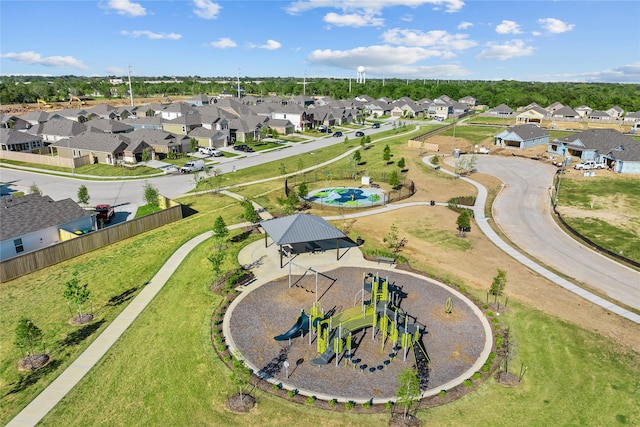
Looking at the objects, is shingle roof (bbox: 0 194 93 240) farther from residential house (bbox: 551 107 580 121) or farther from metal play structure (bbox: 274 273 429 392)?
residential house (bbox: 551 107 580 121)

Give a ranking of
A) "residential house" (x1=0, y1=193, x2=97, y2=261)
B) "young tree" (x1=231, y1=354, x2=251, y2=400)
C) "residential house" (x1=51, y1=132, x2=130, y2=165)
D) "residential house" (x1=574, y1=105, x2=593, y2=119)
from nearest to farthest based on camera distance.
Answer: "young tree" (x1=231, y1=354, x2=251, y2=400) < "residential house" (x1=0, y1=193, x2=97, y2=261) < "residential house" (x1=51, y1=132, x2=130, y2=165) < "residential house" (x1=574, y1=105, x2=593, y2=119)

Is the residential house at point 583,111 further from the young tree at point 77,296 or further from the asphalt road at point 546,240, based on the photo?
the young tree at point 77,296

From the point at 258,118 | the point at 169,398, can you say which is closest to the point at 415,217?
the point at 169,398

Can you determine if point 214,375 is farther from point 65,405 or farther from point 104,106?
point 104,106

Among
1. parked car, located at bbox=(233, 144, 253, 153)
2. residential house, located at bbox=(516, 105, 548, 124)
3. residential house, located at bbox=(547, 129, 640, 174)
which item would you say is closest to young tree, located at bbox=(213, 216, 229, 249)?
parked car, located at bbox=(233, 144, 253, 153)

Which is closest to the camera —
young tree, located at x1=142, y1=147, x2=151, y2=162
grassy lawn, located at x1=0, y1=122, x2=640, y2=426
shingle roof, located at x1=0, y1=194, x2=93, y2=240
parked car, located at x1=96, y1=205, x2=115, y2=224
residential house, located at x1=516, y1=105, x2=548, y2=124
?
grassy lawn, located at x1=0, y1=122, x2=640, y2=426

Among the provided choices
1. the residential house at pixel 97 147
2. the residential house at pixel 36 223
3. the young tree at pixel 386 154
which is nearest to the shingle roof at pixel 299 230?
the residential house at pixel 36 223
